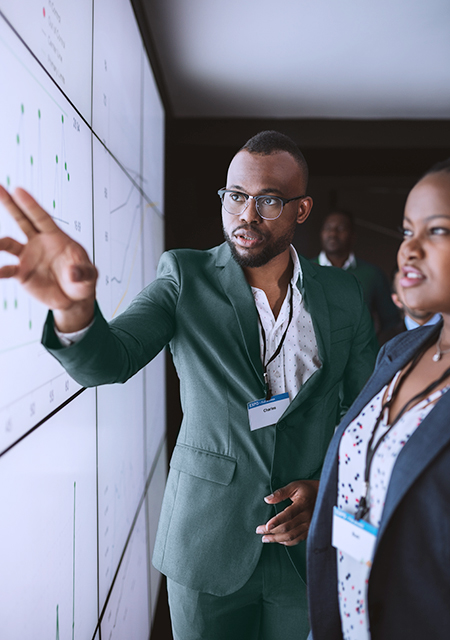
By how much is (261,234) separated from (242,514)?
2.56 ft

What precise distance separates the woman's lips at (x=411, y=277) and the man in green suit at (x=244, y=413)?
0.48 m

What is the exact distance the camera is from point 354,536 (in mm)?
919

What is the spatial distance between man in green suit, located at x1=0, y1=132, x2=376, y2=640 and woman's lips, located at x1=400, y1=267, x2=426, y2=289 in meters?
0.48

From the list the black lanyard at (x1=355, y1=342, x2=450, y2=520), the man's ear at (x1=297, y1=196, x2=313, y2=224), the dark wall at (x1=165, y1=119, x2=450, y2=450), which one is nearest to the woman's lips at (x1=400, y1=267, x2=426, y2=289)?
the black lanyard at (x1=355, y1=342, x2=450, y2=520)

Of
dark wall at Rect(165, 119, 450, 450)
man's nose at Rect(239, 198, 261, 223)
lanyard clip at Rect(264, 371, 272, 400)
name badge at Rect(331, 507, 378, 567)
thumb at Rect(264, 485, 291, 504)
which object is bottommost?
thumb at Rect(264, 485, 291, 504)

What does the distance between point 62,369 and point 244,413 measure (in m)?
0.48

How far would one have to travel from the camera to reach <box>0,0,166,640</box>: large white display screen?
86cm

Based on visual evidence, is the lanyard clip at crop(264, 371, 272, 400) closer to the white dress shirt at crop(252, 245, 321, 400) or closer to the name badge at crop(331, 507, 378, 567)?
the white dress shirt at crop(252, 245, 321, 400)

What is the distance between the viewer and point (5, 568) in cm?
83

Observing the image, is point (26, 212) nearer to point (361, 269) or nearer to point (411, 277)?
point (411, 277)

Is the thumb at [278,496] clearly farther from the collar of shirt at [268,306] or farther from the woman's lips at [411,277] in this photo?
the woman's lips at [411,277]

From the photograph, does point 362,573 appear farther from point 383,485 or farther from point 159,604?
point 159,604

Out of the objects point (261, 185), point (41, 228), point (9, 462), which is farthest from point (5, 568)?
point (261, 185)

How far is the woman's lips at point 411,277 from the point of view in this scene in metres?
0.85
